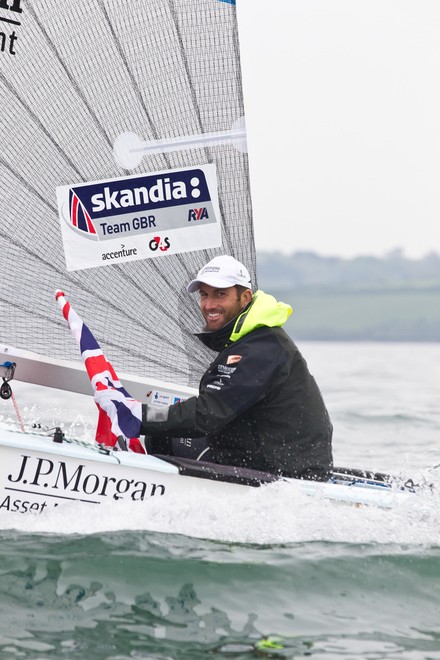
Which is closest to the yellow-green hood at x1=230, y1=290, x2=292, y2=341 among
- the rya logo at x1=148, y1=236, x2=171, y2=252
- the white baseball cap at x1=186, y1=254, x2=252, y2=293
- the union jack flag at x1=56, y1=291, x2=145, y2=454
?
the white baseball cap at x1=186, y1=254, x2=252, y2=293

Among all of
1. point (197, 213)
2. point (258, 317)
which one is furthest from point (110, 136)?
point (258, 317)

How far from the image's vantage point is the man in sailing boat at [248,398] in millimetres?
3846

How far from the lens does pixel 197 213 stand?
4418 millimetres

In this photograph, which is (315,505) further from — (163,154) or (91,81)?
(91,81)

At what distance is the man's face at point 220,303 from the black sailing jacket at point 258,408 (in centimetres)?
6

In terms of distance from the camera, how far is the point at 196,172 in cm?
442

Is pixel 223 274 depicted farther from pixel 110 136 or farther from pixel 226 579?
pixel 226 579

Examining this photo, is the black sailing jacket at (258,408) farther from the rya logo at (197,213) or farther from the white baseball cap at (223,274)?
the rya logo at (197,213)

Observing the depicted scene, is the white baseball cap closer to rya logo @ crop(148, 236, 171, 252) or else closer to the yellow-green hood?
the yellow-green hood

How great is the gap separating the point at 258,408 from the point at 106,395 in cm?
57

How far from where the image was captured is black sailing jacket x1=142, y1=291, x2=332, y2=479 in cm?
384

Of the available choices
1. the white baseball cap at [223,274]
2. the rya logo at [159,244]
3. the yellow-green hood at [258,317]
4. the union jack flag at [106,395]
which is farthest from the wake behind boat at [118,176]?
the yellow-green hood at [258,317]

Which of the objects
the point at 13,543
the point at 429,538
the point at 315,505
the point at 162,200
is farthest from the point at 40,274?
the point at 429,538

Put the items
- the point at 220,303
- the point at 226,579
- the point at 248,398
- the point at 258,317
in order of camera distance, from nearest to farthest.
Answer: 1. the point at 226,579
2. the point at 248,398
3. the point at 258,317
4. the point at 220,303
